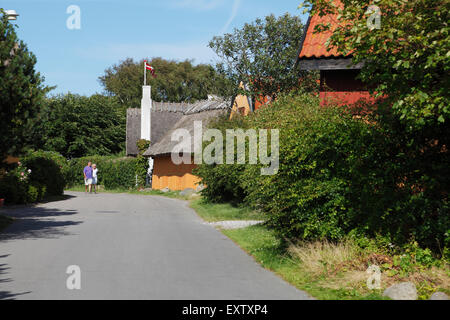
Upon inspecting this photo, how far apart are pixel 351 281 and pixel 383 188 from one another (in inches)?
70.4

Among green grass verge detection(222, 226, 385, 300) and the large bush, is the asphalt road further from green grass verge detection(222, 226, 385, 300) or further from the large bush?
the large bush

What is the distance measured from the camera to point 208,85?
28594 millimetres

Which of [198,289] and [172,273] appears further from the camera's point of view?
[172,273]

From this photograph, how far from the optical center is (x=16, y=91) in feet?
44.1

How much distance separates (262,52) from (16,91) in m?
15.1

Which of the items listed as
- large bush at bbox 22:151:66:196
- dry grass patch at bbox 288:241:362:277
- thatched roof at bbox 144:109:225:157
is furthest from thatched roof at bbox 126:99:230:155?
dry grass patch at bbox 288:241:362:277

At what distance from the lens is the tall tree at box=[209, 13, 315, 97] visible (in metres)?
26.3

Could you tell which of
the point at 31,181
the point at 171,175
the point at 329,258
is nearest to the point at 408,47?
the point at 329,258

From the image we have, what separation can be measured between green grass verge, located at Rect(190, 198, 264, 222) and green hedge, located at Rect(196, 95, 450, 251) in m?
7.24

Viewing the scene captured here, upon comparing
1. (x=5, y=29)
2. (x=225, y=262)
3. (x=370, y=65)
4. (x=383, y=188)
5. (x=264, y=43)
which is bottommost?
(x=225, y=262)

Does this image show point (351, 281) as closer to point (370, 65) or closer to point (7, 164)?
point (370, 65)

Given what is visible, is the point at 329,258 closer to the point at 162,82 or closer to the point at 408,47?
the point at 408,47
